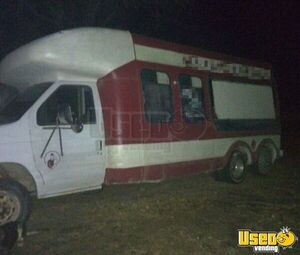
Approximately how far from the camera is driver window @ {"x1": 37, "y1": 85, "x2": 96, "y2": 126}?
7103 millimetres

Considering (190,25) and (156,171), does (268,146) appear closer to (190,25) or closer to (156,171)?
(156,171)

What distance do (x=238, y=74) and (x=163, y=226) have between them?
5110 mm

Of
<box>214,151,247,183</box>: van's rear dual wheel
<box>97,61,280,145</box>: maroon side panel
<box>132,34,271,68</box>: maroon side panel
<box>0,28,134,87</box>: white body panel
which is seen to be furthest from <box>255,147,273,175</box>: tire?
<box>0,28,134,87</box>: white body panel

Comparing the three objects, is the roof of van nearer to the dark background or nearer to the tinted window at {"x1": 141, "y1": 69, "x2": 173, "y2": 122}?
the tinted window at {"x1": 141, "y1": 69, "x2": 173, "y2": 122}

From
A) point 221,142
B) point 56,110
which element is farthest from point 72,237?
point 221,142

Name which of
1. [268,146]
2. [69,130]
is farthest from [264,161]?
[69,130]

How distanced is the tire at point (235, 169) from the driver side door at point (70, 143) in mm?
3690

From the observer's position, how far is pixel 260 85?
11.8 m

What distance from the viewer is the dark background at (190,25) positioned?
57.1ft

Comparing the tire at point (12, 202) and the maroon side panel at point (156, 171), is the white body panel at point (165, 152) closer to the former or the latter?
the maroon side panel at point (156, 171)

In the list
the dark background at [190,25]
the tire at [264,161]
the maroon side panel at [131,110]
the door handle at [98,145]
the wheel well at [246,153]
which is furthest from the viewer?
the dark background at [190,25]

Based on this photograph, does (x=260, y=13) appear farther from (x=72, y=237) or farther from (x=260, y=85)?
(x=72, y=237)

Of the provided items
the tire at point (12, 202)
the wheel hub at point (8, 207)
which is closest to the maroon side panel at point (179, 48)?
the tire at point (12, 202)

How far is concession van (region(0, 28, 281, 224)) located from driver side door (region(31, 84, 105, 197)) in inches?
0.6
